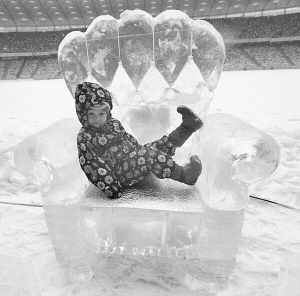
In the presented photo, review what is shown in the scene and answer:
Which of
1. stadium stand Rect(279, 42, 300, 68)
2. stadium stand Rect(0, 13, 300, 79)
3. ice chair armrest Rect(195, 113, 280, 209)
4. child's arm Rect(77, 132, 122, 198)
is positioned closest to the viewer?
ice chair armrest Rect(195, 113, 280, 209)

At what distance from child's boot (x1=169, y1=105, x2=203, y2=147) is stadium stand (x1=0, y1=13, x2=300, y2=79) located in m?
10.4

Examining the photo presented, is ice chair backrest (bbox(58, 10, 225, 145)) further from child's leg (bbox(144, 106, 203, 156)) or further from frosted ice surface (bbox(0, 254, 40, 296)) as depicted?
frosted ice surface (bbox(0, 254, 40, 296))

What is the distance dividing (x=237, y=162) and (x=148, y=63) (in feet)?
2.54

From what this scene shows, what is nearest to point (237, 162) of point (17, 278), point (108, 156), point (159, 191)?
point (159, 191)

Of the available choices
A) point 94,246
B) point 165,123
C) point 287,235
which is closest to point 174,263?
point 94,246

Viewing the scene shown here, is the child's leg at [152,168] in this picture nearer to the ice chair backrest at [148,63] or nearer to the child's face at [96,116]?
the child's face at [96,116]

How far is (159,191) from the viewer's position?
42.6 inches

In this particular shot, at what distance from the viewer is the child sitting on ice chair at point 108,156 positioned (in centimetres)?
101

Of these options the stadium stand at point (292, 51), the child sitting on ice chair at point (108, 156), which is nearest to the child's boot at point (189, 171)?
Result: the child sitting on ice chair at point (108, 156)

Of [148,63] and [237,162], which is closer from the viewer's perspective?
[237,162]

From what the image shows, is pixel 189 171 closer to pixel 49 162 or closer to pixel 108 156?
pixel 108 156

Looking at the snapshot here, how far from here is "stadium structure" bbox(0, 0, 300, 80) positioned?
33.5 ft

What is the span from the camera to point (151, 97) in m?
1.51

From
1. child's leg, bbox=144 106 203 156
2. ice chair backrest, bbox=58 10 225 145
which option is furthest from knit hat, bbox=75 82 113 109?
ice chair backrest, bbox=58 10 225 145
